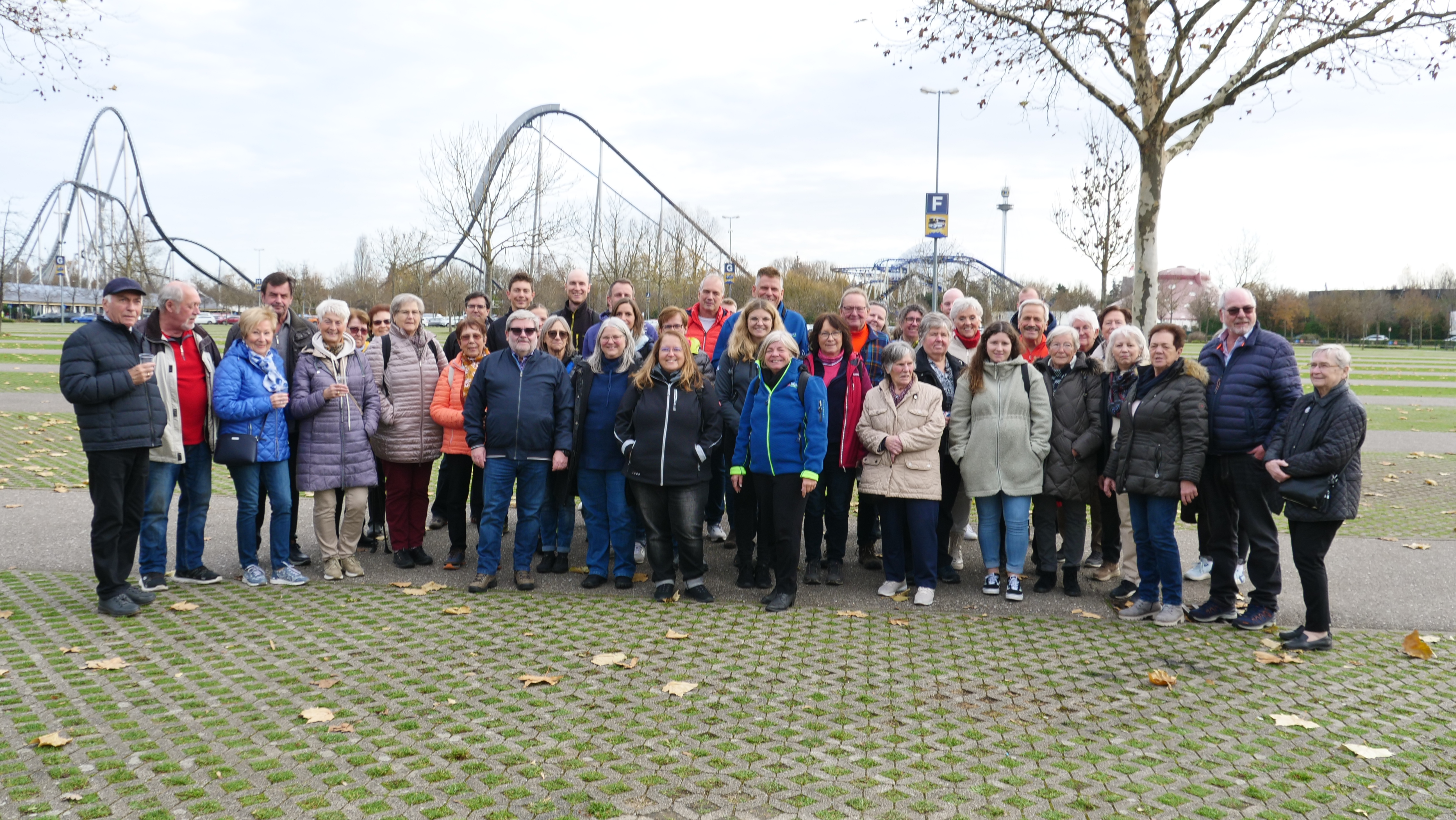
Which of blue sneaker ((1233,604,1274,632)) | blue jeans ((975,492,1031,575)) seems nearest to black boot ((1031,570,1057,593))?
blue jeans ((975,492,1031,575))

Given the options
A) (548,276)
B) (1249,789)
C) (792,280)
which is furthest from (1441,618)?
(792,280)

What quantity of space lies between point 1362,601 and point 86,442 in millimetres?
8403

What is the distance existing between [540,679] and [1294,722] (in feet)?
11.9

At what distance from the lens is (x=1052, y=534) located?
6758mm

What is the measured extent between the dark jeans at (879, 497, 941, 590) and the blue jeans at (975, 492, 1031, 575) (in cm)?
35

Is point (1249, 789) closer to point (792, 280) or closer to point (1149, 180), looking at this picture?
point (1149, 180)

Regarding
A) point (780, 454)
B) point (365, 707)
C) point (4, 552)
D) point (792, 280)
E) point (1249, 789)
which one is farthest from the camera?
point (792, 280)

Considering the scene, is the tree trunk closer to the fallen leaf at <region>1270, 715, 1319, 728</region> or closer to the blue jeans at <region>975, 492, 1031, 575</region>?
the blue jeans at <region>975, 492, 1031, 575</region>

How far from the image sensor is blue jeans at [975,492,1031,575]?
258 inches

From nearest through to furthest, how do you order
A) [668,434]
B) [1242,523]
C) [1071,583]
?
1. [1242,523]
2. [668,434]
3. [1071,583]

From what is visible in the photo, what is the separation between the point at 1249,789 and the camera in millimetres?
3744

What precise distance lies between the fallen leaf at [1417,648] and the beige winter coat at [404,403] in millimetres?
6478

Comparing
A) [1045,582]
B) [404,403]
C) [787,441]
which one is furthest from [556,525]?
[1045,582]

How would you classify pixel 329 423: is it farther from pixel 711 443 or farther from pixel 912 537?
pixel 912 537
